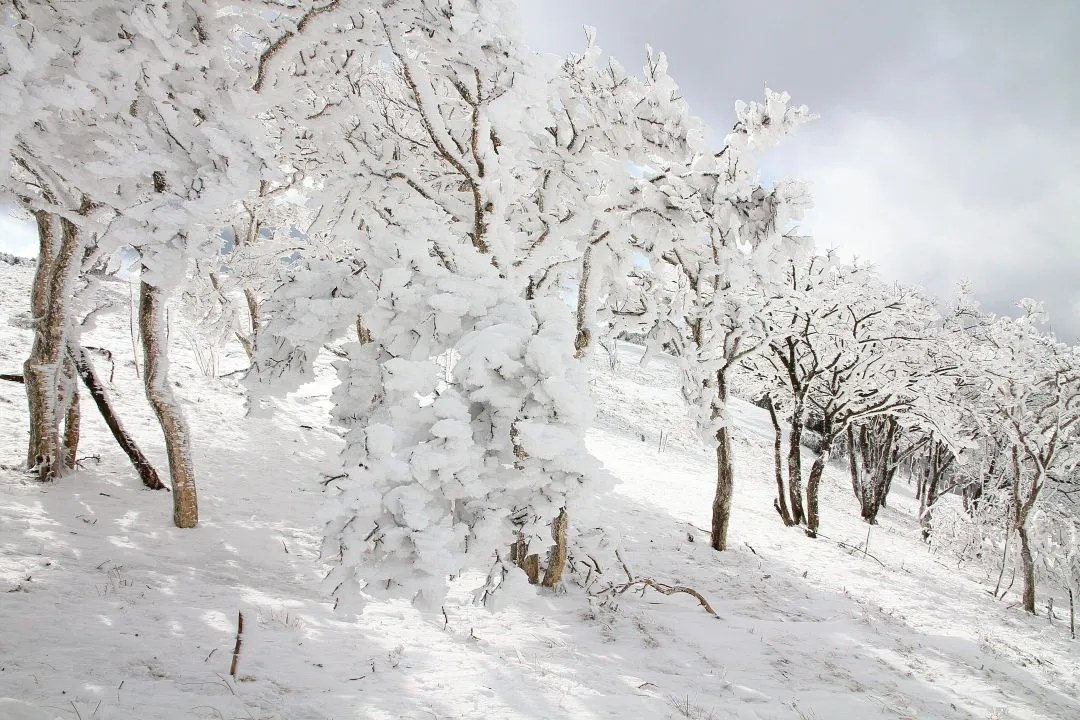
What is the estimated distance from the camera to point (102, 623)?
3.07m

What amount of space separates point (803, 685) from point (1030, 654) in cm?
463

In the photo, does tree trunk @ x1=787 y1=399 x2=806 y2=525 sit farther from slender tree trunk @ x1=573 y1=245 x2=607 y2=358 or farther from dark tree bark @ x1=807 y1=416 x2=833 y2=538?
slender tree trunk @ x1=573 y1=245 x2=607 y2=358

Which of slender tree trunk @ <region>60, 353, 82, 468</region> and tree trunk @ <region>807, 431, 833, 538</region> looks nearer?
slender tree trunk @ <region>60, 353, 82, 468</region>

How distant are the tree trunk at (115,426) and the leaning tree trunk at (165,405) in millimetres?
1387

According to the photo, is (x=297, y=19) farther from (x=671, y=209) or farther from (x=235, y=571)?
(x=235, y=571)

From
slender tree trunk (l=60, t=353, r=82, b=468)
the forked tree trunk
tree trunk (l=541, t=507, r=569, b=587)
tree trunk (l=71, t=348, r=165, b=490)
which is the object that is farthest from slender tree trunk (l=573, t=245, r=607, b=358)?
the forked tree trunk

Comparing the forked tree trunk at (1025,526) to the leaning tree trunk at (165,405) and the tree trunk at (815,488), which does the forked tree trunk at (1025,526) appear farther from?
the leaning tree trunk at (165,405)

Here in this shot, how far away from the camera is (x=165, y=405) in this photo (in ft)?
16.9

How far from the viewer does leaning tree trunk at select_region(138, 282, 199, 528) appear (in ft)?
16.3

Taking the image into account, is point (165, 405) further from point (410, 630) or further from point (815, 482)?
point (815, 482)

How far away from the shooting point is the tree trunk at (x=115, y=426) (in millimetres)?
6191

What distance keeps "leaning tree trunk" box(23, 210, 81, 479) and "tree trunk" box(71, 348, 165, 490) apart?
0.34 metres

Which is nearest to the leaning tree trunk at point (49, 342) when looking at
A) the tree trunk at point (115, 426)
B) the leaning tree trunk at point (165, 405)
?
the tree trunk at point (115, 426)

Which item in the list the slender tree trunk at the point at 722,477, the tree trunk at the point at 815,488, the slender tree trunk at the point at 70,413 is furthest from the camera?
the tree trunk at the point at 815,488
